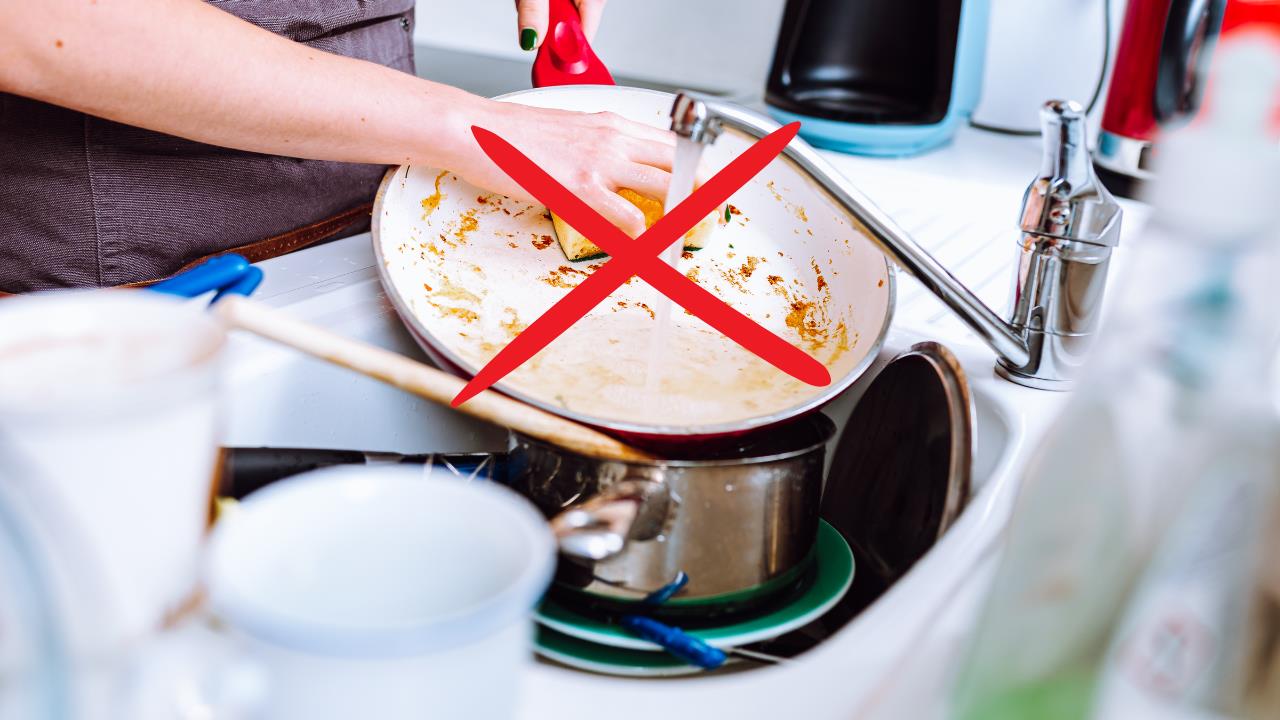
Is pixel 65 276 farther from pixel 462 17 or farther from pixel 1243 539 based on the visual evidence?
pixel 462 17

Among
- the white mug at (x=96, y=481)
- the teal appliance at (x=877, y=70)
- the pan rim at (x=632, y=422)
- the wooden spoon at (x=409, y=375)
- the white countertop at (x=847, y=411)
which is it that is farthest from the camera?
the teal appliance at (x=877, y=70)

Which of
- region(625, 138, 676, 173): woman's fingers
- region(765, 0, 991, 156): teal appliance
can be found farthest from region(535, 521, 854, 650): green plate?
region(765, 0, 991, 156): teal appliance

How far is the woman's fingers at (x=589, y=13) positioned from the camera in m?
1.10

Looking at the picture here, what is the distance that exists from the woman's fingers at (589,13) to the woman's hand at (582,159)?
0.85 ft

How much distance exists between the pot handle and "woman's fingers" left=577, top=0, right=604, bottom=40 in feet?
2.16

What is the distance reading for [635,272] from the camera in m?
0.83

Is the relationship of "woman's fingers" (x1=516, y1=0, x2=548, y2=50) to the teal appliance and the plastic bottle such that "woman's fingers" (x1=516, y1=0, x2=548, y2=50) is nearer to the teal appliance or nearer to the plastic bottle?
the teal appliance

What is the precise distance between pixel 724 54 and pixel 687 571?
1205 mm

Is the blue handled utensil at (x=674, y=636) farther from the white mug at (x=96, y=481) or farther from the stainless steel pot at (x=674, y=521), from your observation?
the white mug at (x=96, y=481)

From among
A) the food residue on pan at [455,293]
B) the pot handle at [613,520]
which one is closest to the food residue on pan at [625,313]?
the food residue on pan at [455,293]

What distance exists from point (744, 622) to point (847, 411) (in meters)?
0.27

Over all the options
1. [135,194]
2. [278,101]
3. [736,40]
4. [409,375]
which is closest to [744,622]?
[409,375]

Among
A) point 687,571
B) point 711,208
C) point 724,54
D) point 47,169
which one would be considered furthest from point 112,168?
point 724,54

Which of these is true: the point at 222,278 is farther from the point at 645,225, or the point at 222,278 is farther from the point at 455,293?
the point at 645,225
